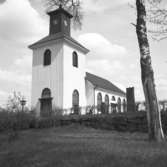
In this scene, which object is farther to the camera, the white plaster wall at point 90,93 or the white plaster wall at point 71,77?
the white plaster wall at point 90,93

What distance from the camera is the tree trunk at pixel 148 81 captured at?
9320 millimetres

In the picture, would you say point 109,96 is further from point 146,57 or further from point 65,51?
point 146,57

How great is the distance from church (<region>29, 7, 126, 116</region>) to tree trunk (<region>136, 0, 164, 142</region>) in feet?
43.6

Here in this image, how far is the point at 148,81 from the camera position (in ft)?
32.0

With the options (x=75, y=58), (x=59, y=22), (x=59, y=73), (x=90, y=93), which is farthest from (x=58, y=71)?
(x=59, y=22)

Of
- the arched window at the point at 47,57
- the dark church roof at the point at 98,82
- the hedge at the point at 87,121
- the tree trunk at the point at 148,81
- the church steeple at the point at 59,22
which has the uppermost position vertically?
the church steeple at the point at 59,22

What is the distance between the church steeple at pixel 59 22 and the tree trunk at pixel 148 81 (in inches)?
705

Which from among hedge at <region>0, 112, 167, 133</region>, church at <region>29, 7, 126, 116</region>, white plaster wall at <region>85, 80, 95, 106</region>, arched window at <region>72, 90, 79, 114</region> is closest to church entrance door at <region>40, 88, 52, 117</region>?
church at <region>29, 7, 126, 116</region>

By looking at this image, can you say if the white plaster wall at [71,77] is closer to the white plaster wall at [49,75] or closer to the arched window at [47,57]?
the white plaster wall at [49,75]

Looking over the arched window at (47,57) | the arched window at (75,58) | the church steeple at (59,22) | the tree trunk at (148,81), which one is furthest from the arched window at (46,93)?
the tree trunk at (148,81)

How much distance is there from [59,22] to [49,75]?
6834 millimetres

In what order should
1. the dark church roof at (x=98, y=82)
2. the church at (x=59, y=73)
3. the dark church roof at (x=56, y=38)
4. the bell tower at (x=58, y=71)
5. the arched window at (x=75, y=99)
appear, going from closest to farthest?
the church at (x=59, y=73) → the bell tower at (x=58, y=71) → the dark church roof at (x=56, y=38) → the arched window at (x=75, y=99) → the dark church roof at (x=98, y=82)

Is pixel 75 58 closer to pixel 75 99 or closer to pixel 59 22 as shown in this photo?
pixel 59 22

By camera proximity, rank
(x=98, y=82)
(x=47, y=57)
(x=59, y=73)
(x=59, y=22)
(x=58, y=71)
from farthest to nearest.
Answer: (x=98, y=82) → (x=59, y=22) → (x=47, y=57) → (x=58, y=71) → (x=59, y=73)
